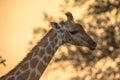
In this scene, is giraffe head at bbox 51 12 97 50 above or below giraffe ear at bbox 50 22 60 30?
below

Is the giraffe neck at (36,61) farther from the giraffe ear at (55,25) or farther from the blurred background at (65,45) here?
the blurred background at (65,45)

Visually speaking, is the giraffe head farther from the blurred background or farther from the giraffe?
the blurred background

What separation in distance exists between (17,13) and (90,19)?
0.72m

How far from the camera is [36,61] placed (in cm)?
221

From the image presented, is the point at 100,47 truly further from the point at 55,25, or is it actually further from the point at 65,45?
the point at 55,25

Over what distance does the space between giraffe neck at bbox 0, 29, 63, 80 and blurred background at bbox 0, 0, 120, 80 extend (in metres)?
0.61

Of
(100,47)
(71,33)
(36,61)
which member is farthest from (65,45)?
(36,61)

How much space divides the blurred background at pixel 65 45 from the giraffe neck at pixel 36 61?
0.61m

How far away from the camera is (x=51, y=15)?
2.98m

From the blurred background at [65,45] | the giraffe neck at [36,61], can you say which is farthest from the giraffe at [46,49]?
the blurred background at [65,45]

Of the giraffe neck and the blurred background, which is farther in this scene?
the blurred background

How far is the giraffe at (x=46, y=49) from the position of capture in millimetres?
2137

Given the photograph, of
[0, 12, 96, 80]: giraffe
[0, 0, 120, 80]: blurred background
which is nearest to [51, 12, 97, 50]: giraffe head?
[0, 12, 96, 80]: giraffe

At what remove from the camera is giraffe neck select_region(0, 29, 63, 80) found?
212 centimetres
